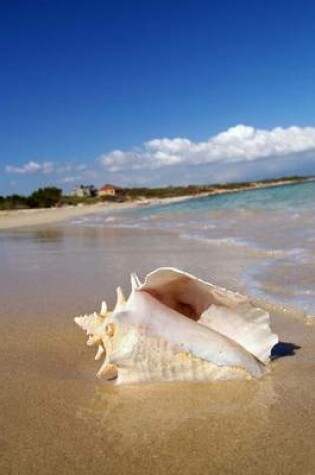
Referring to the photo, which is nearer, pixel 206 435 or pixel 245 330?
pixel 206 435

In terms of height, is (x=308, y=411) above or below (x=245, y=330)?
below

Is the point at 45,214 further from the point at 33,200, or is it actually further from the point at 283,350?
the point at 283,350

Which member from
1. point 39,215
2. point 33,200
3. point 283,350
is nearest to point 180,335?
point 283,350

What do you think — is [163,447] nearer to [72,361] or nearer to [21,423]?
[21,423]

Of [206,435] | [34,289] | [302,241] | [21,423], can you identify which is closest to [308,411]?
[206,435]

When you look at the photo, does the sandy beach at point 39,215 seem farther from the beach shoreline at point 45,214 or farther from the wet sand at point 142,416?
the wet sand at point 142,416

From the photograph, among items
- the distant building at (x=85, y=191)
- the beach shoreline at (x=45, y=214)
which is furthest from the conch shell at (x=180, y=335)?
the distant building at (x=85, y=191)
